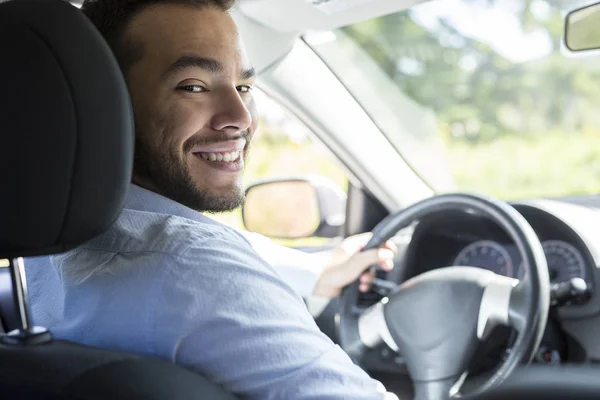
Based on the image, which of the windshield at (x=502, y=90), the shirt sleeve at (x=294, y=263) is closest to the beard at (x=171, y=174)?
the shirt sleeve at (x=294, y=263)

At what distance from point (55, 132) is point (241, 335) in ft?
1.48

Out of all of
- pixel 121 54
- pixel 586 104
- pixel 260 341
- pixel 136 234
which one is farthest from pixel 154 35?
pixel 586 104

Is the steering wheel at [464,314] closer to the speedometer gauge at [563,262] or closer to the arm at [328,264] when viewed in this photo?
the arm at [328,264]

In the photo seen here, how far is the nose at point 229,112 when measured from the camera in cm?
195

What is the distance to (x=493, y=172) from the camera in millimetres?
9828

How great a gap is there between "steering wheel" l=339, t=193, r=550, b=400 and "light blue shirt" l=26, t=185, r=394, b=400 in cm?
68

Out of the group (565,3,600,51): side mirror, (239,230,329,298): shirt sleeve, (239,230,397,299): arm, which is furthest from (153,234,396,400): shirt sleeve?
(565,3,600,51): side mirror

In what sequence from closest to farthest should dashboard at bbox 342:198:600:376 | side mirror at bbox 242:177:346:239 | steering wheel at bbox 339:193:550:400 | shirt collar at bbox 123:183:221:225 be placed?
shirt collar at bbox 123:183:221:225
steering wheel at bbox 339:193:550:400
dashboard at bbox 342:198:600:376
side mirror at bbox 242:177:346:239

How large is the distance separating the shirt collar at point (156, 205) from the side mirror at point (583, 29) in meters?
1.35

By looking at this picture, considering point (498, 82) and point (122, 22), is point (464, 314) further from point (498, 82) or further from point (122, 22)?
point (498, 82)

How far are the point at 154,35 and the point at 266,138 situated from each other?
7.43 meters

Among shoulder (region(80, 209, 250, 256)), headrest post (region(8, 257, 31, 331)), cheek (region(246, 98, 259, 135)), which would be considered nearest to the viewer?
headrest post (region(8, 257, 31, 331))

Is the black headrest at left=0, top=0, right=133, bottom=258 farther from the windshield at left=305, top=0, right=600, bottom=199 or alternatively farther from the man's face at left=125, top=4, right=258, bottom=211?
the windshield at left=305, top=0, right=600, bottom=199

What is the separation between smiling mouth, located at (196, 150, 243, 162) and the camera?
6.45ft
